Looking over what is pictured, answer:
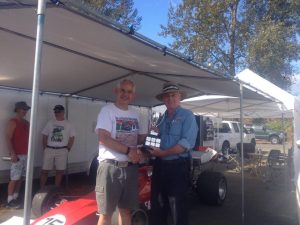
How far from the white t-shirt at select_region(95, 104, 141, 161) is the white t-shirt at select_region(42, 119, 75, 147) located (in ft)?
12.8

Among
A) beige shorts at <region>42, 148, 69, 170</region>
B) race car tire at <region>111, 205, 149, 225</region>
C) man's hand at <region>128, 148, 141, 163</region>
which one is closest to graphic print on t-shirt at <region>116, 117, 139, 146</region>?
man's hand at <region>128, 148, 141, 163</region>

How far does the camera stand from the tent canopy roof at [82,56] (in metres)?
3.37

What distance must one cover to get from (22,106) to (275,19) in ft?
55.3

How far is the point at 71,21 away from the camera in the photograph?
3.44 m

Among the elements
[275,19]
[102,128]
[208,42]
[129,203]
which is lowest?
[129,203]

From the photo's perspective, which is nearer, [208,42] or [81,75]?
[81,75]

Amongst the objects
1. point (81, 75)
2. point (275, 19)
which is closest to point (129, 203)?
point (81, 75)

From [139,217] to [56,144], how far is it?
3.20 m

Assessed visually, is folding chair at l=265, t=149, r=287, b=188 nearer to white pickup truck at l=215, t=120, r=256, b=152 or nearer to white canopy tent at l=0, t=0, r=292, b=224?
white canopy tent at l=0, t=0, r=292, b=224

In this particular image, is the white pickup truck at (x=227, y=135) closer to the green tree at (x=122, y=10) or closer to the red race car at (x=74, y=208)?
the green tree at (x=122, y=10)

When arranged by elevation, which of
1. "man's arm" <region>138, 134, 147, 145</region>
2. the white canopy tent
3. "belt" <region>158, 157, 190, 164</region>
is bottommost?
"belt" <region>158, 157, 190, 164</region>

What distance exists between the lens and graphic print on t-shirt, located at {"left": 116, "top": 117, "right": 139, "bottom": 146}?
12.1 ft

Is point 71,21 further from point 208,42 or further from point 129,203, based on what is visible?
point 208,42

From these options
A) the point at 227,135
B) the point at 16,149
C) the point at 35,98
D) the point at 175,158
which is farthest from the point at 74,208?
the point at 227,135
